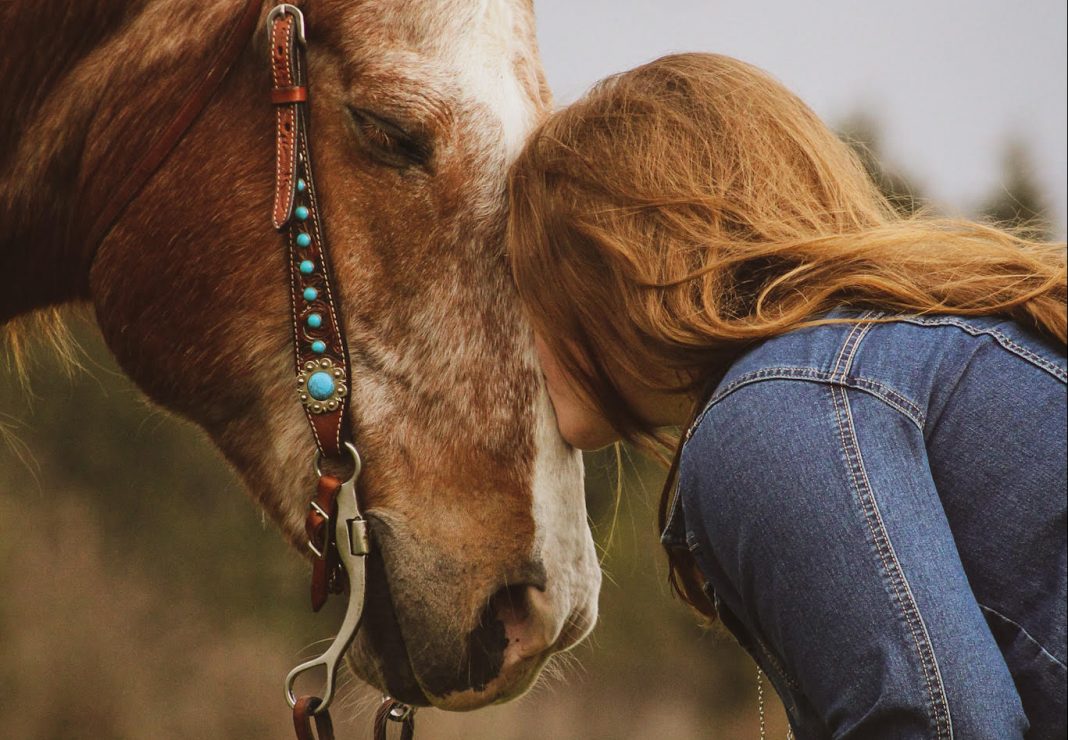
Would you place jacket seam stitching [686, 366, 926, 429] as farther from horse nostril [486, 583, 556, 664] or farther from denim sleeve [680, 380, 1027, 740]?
horse nostril [486, 583, 556, 664]

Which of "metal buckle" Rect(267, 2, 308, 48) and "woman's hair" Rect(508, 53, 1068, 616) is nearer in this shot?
"woman's hair" Rect(508, 53, 1068, 616)

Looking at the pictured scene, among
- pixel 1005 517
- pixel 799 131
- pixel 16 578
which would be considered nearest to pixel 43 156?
pixel 799 131

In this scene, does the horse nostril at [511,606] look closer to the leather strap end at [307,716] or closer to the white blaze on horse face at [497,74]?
the leather strap end at [307,716]

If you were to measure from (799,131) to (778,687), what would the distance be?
0.85m

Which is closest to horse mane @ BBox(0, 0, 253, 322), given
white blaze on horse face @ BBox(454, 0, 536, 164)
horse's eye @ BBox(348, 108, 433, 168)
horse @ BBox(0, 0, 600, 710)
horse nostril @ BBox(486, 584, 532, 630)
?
horse @ BBox(0, 0, 600, 710)

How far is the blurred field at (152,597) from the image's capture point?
593 centimetres

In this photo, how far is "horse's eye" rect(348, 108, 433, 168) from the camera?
69.6 inches

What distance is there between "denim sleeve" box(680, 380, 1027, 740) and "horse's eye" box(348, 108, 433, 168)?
738 mm

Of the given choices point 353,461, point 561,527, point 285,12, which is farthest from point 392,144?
point 561,527

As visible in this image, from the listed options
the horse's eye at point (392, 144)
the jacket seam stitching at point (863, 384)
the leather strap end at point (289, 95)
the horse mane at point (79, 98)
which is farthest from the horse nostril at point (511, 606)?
the horse mane at point (79, 98)

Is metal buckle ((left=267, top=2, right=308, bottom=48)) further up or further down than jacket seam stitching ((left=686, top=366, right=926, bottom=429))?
further up

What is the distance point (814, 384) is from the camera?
4.30 ft

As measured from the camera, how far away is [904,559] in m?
1.23

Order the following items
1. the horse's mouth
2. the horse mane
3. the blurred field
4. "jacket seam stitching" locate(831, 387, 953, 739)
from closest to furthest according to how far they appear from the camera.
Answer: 1. "jacket seam stitching" locate(831, 387, 953, 739)
2. the horse's mouth
3. the horse mane
4. the blurred field
